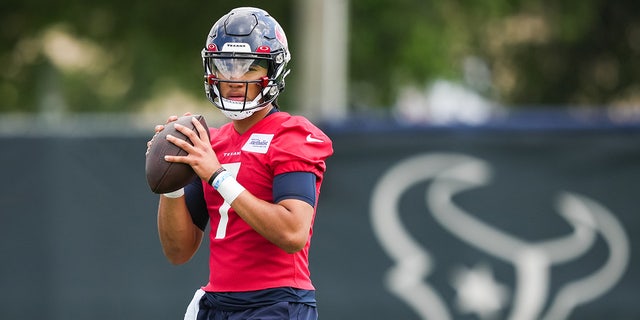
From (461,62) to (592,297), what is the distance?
14168mm

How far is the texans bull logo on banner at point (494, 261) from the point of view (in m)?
8.82

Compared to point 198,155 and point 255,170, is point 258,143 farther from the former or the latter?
point 198,155

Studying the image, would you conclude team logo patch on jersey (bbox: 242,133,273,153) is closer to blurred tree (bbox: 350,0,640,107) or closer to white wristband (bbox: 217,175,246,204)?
white wristband (bbox: 217,175,246,204)

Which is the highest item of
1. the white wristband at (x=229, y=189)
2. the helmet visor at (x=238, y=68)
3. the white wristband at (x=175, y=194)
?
the helmet visor at (x=238, y=68)

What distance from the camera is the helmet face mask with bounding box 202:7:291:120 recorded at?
177 inches

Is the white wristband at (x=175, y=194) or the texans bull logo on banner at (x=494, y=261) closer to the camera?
the white wristband at (x=175, y=194)

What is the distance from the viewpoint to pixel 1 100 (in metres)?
21.7

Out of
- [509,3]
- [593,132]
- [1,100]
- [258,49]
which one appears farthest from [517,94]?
[258,49]

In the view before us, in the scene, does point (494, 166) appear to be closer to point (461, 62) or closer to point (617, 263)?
point (617, 263)

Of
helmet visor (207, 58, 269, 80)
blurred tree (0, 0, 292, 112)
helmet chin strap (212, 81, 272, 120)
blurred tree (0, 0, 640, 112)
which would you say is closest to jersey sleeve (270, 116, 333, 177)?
helmet chin strap (212, 81, 272, 120)

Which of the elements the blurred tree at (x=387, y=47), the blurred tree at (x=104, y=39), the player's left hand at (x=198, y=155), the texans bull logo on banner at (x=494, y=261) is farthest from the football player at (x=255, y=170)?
the blurred tree at (x=104, y=39)

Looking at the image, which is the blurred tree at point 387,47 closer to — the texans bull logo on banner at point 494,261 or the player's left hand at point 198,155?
the texans bull logo on banner at point 494,261

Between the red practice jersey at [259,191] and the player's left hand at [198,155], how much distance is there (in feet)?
0.59

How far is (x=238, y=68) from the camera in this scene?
Answer: 4.52 meters
